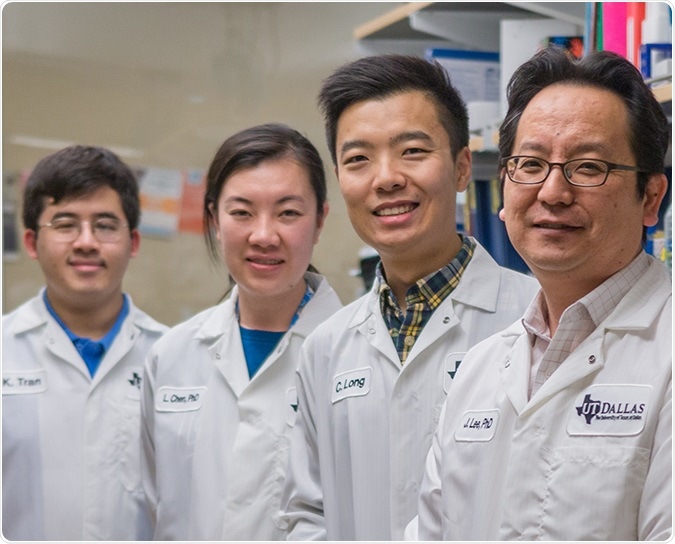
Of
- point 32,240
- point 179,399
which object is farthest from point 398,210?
point 32,240

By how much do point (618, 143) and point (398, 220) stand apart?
0.54 m

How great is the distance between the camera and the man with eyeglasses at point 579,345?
136 centimetres

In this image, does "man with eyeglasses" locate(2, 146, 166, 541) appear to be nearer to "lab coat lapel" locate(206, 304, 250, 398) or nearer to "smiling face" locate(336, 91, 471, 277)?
"lab coat lapel" locate(206, 304, 250, 398)

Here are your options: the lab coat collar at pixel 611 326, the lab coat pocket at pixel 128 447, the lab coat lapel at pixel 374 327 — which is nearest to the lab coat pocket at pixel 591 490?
the lab coat collar at pixel 611 326

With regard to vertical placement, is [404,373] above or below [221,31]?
below

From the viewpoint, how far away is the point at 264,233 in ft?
7.45

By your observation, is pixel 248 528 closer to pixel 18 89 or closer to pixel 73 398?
pixel 73 398

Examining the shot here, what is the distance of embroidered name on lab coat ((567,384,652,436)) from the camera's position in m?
1.36

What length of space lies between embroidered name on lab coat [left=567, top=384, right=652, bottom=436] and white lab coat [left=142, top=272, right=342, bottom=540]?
99cm

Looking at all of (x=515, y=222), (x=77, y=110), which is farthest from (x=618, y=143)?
(x=77, y=110)

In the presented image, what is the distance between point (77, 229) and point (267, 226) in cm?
76

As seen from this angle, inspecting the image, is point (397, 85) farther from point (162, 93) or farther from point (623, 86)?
point (162, 93)

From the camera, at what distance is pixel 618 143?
1.48m

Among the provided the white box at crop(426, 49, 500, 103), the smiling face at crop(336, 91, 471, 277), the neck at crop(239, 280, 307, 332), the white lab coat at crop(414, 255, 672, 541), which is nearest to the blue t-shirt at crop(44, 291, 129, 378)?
the neck at crop(239, 280, 307, 332)
